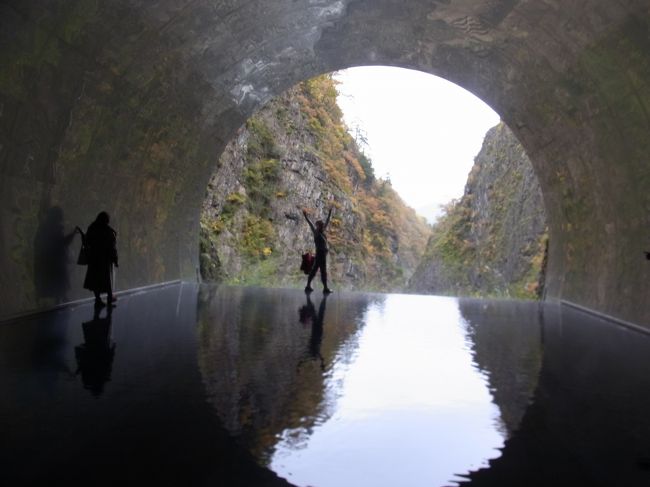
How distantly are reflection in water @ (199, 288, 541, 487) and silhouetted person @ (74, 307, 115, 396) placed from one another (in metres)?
0.76

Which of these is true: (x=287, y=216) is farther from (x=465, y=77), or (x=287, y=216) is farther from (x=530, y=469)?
(x=530, y=469)

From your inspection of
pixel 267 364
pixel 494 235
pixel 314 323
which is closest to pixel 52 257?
pixel 314 323

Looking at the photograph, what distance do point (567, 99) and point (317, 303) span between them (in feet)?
18.9

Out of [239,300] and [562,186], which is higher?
[562,186]

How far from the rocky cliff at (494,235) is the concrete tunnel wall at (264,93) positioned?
9824mm

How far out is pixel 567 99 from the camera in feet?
32.6

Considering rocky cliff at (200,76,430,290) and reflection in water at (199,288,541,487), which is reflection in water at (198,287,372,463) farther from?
rocky cliff at (200,76,430,290)

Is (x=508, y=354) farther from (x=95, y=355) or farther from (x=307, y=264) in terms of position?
(x=307, y=264)

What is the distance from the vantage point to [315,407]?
4383 mm

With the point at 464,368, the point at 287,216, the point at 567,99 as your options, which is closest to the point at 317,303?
the point at 567,99

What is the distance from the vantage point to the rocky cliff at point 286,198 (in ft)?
76.9

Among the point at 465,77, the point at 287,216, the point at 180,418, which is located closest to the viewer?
the point at 180,418

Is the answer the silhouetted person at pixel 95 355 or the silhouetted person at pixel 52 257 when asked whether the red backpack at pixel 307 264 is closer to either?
the silhouetted person at pixel 52 257

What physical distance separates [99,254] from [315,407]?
21.8ft
